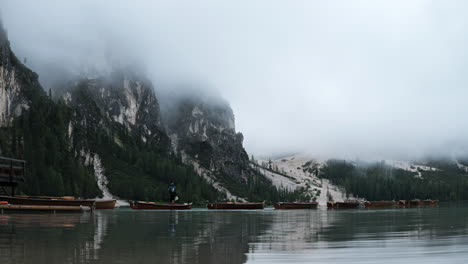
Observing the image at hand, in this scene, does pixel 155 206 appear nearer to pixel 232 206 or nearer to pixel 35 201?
pixel 232 206

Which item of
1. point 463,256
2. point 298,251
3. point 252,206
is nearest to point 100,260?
point 298,251

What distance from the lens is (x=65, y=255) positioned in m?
22.8

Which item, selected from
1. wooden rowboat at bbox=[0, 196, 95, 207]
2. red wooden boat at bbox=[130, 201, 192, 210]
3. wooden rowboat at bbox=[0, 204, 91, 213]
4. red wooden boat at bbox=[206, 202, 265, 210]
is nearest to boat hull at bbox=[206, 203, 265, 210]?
red wooden boat at bbox=[206, 202, 265, 210]

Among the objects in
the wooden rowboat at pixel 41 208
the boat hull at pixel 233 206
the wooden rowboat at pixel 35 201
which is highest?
the wooden rowboat at pixel 35 201

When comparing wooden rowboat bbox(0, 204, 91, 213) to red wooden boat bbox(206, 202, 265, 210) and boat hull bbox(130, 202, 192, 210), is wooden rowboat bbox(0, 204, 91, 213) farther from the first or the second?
red wooden boat bbox(206, 202, 265, 210)

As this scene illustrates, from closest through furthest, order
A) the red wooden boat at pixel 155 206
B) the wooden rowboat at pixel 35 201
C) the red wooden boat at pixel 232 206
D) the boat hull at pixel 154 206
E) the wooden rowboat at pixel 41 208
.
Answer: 1. the wooden rowboat at pixel 41 208
2. the wooden rowboat at pixel 35 201
3. the boat hull at pixel 154 206
4. the red wooden boat at pixel 155 206
5. the red wooden boat at pixel 232 206

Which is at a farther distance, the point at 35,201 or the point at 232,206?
the point at 232,206

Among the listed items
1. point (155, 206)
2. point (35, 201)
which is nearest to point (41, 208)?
point (35, 201)

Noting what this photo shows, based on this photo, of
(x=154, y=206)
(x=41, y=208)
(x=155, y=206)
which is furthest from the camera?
(x=155, y=206)

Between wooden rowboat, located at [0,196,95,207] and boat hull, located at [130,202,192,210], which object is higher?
wooden rowboat, located at [0,196,95,207]

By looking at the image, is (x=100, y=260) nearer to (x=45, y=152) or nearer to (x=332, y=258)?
(x=332, y=258)

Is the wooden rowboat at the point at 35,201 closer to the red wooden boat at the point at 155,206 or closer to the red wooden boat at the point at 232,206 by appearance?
the red wooden boat at the point at 155,206

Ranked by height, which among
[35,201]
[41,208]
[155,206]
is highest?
[35,201]

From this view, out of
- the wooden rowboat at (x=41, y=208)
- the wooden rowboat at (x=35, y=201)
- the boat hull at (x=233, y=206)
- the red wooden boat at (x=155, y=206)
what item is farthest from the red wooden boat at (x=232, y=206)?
the wooden rowboat at (x=35, y=201)
